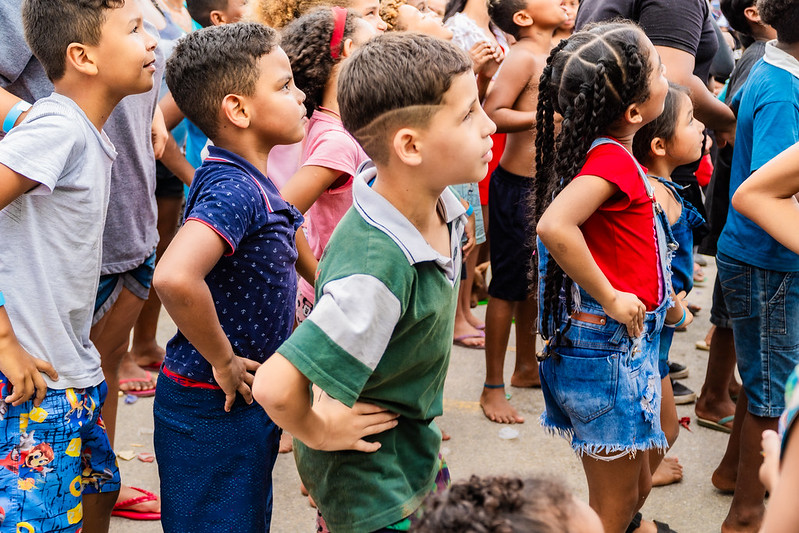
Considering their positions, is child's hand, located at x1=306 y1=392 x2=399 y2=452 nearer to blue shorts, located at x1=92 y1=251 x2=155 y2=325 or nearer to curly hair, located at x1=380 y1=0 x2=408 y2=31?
blue shorts, located at x1=92 y1=251 x2=155 y2=325

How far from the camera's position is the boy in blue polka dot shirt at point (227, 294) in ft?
6.84

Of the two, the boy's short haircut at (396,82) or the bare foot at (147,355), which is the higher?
the boy's short haircut at (396,82)

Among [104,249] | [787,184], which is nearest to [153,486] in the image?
[104,249]

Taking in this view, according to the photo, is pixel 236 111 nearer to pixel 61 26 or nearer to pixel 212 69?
pixel 212 69

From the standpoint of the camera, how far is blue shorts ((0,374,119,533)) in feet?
6.75

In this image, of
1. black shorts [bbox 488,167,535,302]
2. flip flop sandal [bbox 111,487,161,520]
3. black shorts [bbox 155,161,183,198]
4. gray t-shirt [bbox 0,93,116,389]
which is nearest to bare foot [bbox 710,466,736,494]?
black shorts [bbox 488,167,535,302]

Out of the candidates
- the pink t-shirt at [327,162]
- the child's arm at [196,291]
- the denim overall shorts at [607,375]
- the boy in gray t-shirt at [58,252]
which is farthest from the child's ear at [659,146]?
the boy in gray t-shirt at [58,252]

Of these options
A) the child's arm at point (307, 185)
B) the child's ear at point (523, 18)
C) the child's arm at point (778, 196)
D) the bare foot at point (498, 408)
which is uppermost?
the child's arm at point (778, 196)

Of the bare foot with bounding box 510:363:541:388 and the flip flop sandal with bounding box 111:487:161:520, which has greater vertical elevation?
the flip flop sandal with bounding box 111:487:161:520

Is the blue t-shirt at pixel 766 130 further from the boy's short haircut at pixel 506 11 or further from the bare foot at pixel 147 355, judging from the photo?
the bare foot at pixel 147 355

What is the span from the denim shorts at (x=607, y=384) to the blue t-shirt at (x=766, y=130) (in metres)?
0.68

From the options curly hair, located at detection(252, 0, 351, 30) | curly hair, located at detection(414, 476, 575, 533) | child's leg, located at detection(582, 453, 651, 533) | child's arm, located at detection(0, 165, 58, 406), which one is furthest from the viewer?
curly hair, located at detection(252, 0, 351, 30)

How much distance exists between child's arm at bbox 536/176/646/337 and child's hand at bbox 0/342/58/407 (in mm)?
1434

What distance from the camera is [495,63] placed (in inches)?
177
